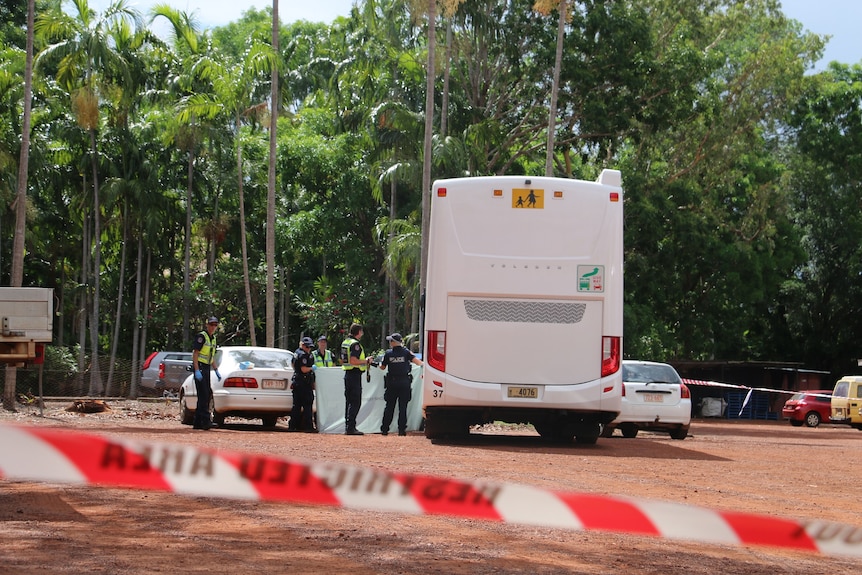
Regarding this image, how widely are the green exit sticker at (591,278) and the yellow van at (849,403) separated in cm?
2226

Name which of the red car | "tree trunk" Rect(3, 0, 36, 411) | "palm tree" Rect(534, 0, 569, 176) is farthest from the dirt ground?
the red car

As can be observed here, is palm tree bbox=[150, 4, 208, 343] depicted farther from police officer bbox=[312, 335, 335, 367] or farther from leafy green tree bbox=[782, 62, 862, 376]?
leafy green tree bbox=[782, 62, 862, 376]

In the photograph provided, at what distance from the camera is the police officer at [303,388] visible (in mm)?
19578

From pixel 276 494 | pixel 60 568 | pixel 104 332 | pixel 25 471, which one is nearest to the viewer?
pixel 25 471

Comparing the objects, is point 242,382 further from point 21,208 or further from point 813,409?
point 813,409

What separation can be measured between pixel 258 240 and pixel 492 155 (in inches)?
465

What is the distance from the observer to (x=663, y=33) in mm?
42656

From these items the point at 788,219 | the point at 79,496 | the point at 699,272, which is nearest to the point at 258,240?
the point at 699,272

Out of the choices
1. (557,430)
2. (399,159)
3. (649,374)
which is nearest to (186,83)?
(399,159)

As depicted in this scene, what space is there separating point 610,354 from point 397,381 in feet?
13.6

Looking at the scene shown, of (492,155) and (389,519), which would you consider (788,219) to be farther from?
(389,519)

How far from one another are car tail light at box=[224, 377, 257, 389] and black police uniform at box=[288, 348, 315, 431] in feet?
2.02

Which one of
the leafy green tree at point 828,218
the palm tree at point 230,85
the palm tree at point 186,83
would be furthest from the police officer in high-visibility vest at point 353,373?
the leafy green tree at point 828,218

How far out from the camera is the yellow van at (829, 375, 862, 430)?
118ft
